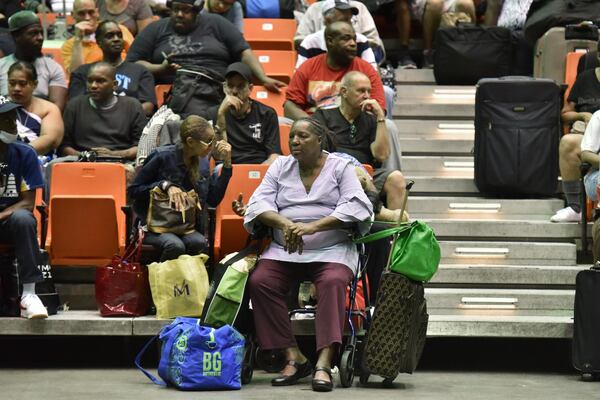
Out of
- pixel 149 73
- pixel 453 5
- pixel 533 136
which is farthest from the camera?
pixel 453 5

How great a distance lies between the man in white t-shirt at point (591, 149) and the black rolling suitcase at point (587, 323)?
143 centimetres

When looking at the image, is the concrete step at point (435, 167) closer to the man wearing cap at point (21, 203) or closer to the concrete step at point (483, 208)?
the concrete step at point (483, 208)

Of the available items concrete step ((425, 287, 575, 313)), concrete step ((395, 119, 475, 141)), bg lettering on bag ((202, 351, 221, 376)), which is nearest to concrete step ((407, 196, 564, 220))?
concrete step ((425, 287, 575, 313))

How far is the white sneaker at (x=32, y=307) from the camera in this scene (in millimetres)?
9336

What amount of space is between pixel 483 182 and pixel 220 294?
9.99ft

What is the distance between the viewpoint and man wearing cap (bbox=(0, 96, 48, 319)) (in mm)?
9398

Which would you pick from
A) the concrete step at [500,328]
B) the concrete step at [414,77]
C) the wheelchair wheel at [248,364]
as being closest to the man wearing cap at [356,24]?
the concrete step at [414,77]

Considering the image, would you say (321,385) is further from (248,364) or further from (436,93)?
(436,93)

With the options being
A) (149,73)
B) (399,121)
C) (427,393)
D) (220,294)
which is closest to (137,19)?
(149,73)

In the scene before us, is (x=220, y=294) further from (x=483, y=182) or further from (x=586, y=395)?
(x=483, y=182)

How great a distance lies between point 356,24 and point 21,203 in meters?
4.61

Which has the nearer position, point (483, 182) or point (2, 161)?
point (2, 161)

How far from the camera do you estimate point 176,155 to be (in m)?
9.80

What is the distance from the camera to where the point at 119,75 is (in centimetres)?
1217
